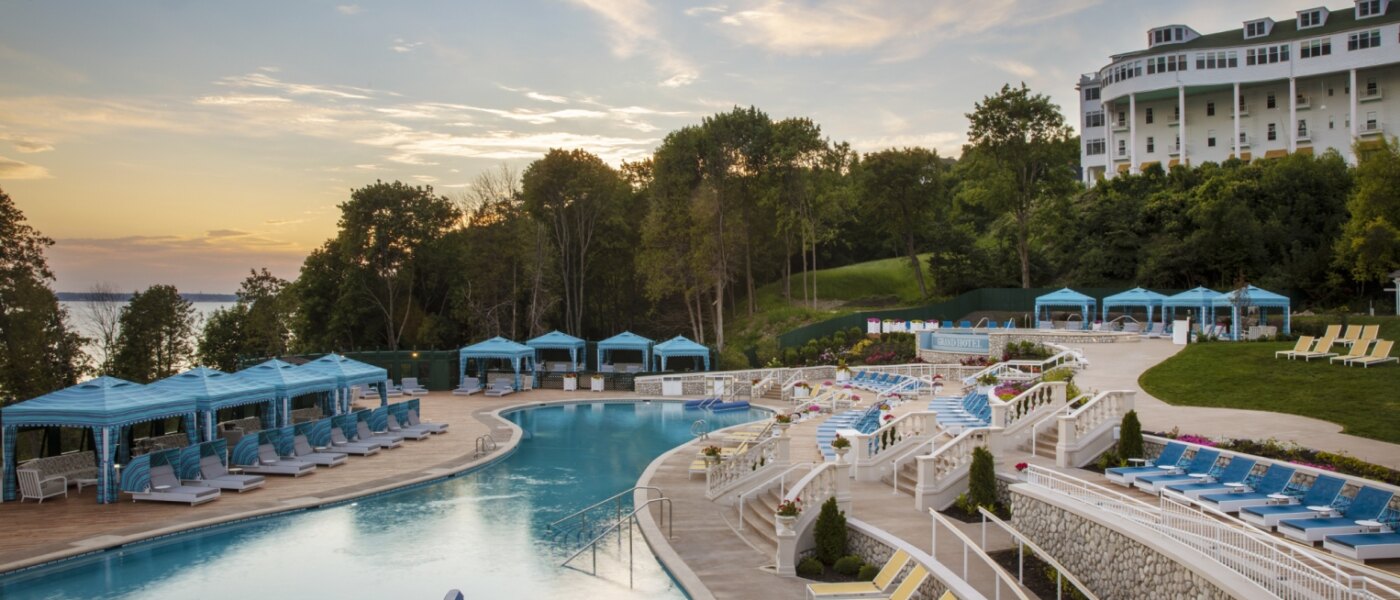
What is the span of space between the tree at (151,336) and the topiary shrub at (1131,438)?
4850cm

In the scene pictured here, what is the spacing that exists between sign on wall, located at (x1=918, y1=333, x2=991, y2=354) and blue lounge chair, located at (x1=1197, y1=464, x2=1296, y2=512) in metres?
26.1

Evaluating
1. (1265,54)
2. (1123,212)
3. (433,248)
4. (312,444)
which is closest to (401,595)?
(312,444)

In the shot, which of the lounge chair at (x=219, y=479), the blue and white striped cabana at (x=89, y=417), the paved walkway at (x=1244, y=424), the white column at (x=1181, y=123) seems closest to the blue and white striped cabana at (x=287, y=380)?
the lounge chair at (x=219, y=479)

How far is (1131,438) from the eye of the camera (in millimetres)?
15102

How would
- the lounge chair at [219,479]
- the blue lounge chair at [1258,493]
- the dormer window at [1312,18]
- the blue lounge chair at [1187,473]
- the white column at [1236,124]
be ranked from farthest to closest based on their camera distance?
the white column at [1236,124] → the dormer window at [1312,18] → the lounge chair at [219,479] → the blue lounge chair at [1187,473] → the blue lounge chair at [1258,493]

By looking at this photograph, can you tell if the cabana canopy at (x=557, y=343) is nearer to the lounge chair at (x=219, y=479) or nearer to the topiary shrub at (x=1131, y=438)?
the lounge chair at (x=219, y=479)

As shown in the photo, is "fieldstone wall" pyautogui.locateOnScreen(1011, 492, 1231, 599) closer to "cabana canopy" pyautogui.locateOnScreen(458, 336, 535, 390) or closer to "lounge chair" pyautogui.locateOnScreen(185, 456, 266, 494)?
"lounge chair" pyautogui.locateOnScreen(185, 456, 266, 494)

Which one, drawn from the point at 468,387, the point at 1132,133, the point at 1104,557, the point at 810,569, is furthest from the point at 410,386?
the point at 1132,133

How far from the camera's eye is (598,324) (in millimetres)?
62312

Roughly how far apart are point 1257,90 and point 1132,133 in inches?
327

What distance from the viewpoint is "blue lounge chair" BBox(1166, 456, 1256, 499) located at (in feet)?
40.2

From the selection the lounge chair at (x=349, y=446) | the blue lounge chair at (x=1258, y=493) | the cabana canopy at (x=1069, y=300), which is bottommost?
the lounge chair at (x=349, y=446)

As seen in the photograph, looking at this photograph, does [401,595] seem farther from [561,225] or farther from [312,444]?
[561,225]

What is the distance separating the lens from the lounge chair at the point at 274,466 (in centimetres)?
2084
